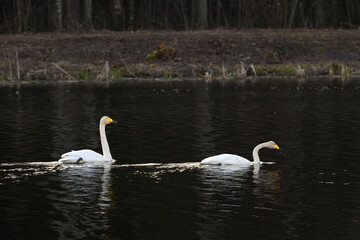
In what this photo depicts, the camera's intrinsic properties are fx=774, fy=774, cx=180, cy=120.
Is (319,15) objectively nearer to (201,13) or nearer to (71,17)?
(201,13)

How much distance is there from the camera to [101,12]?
200ft

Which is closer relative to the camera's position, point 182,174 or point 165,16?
point 182,174

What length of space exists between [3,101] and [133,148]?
43.8ft

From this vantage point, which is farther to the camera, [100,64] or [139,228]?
[100,64]

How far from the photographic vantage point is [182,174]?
48.5 feet

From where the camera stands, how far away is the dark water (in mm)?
10944

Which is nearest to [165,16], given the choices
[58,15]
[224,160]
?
[58,15]

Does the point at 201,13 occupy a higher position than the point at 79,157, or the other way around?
the point at 201,13

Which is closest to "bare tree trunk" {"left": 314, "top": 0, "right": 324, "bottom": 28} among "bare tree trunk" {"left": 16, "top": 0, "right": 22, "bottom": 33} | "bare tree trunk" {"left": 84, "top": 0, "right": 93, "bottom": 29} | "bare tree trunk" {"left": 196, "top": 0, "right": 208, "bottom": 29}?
"bare tree trunk" {"left": 196, "top": 0, "right": 208, "bottom": 29}

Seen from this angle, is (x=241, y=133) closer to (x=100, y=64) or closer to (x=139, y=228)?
(x=139, y=228)

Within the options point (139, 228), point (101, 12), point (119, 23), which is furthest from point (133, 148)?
point (101, 12)

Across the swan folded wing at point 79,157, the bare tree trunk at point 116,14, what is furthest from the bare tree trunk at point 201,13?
the swan folded wing at point 79,157

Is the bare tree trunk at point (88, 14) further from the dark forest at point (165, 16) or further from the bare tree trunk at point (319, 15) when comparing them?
the bare tree trunk at point (319, 15)

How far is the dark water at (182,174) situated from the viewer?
10.9m
